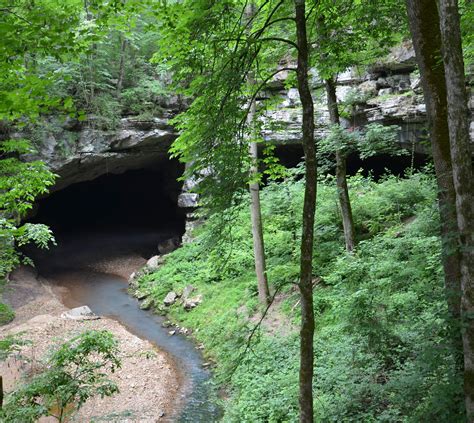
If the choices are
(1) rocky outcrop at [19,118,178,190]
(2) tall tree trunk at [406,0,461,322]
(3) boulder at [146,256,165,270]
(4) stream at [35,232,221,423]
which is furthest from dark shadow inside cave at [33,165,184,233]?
(2) tall tree trunk at [406,0,461,322]

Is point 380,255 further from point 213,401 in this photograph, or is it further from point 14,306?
point 14,306

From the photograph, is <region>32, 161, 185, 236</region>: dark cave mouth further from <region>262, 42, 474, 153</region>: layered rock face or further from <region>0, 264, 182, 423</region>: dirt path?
<region>262, 42, 474, 153</region>: layered rock face

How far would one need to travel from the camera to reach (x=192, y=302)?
14.8 meters

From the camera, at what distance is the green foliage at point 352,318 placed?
4891 mm

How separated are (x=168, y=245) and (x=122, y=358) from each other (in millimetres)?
12581

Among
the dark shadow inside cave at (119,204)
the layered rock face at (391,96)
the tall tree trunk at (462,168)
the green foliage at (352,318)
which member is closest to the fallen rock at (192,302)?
the green foliage at (352,318)

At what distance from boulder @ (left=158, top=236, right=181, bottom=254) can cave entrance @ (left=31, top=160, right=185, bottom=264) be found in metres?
0.91

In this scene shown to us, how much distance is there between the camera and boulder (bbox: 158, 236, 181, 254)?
2302cm

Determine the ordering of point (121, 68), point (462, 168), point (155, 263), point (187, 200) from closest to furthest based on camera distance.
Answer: point (462, 168)
point (155, 263)
point (121, 68)
point (187, 200)

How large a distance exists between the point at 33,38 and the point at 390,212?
33.1 feet

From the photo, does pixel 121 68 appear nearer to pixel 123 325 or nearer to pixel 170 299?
pixel 170 299

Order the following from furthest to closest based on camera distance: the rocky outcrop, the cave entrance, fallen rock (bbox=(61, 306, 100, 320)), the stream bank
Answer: the cave entrance → the rocky outcrop → fallen rock (bbox=(61, 306, 100, 320)) → the stream bank

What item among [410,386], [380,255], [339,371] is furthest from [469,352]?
[380,255]

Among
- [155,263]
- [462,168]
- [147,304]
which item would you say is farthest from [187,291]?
[462,168]
